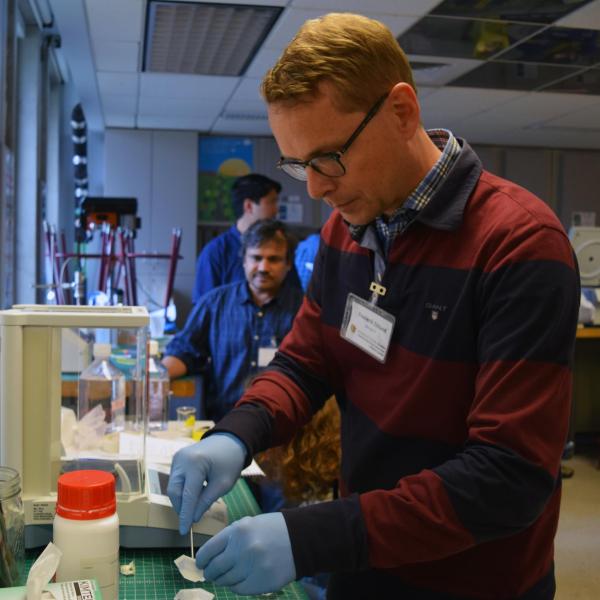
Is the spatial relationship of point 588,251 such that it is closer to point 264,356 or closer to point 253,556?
point 264,356

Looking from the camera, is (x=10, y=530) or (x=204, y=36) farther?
(x=204, y=36)

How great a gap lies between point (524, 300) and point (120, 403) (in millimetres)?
1197

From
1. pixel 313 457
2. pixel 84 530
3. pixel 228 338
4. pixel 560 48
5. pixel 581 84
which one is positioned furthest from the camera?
pixel 581 84

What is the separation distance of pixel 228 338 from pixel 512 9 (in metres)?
2.12

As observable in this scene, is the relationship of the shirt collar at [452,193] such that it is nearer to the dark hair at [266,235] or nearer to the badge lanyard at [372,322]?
the badge lanyard at [372,322]

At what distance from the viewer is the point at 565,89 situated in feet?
15.8

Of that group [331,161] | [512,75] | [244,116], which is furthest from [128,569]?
[244,116]

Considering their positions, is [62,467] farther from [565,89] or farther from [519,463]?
[565,89]

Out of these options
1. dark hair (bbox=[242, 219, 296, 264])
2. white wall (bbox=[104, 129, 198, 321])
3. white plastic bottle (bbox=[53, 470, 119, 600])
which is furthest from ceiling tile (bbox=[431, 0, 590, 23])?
white wall (bbox=[104, 129, 198, 321])

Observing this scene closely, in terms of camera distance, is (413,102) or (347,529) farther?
(413,102)

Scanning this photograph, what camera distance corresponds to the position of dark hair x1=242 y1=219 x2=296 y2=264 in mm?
2832

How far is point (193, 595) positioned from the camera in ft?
3.01

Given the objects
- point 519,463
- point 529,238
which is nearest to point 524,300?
point 529,238

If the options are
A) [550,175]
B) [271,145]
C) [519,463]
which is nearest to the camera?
[519,463]
